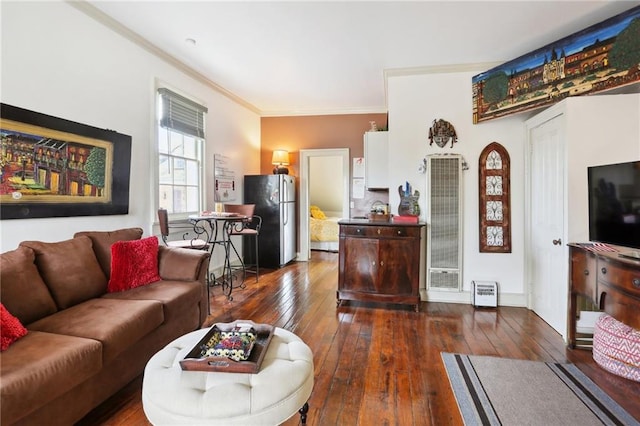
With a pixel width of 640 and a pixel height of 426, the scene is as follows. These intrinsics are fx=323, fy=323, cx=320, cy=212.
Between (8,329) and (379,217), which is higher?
(379,217)

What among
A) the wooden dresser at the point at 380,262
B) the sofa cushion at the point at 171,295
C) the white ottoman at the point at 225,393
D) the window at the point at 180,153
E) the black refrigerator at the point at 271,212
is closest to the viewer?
the white ottoman at the point at 225,393

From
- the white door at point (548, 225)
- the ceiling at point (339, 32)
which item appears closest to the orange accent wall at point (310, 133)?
the ceiling at point (339, 32)

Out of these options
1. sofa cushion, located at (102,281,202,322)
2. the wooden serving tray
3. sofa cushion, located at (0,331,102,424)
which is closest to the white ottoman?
the wooden serving tray

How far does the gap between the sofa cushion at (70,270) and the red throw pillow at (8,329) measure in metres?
0.44

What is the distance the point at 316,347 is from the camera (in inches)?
105

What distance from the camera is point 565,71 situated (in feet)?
9.56

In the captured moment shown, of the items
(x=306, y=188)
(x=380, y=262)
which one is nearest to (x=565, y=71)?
(x=380, y=262)

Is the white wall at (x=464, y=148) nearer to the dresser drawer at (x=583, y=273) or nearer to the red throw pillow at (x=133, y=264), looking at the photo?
the dresser drawer at (x=583, y=273)

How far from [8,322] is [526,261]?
438 cm

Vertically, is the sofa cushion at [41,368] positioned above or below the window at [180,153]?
below

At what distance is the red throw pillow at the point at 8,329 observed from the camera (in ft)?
5.11

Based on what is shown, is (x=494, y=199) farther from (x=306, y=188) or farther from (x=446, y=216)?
(x=306, y=188)

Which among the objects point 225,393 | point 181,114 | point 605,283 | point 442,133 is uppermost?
point 181,114

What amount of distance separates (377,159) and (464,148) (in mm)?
1301
